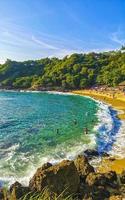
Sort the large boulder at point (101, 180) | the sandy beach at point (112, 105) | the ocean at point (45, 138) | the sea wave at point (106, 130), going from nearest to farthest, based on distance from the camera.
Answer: the large boulder at point (101, 180) < the sandy beach at point (112, 105) < the ocean at point (45, 138) < the sea wave at point (106, 130)

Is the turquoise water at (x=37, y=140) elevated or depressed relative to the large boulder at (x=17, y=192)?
depressed

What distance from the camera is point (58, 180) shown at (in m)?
25.6

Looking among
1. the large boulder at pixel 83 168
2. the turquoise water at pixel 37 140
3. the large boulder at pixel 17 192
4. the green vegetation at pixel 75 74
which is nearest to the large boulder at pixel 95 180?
the large boulder at pixel 83 168

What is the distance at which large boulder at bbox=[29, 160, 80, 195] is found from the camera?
25.3 metres

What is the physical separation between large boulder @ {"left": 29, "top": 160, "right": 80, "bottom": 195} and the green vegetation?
383ft

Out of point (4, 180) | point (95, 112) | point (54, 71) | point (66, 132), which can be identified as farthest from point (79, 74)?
point (4, 180)

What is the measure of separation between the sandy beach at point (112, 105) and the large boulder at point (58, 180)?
924 cm

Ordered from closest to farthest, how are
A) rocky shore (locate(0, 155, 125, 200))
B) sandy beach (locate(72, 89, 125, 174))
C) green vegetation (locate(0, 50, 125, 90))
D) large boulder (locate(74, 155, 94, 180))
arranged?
rocky shore (locate(0, 155, 125, 200)) < large boulder (locate(74, 155, 94, 180)) < sandy beach (locate(72, 89, 125, 174)) < green vegetation (locate(0, 50, 125, 90))

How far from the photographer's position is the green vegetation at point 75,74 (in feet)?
495

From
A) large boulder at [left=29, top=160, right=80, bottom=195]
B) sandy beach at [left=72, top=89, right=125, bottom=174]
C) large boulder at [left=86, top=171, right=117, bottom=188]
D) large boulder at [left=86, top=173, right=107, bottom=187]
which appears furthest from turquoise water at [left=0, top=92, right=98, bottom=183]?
large boulder at [left=86, top=171, right=117, bottom=188]

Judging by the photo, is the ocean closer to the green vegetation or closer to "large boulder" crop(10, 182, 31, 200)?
"large boulder" crop(10, 182, 31, 200)

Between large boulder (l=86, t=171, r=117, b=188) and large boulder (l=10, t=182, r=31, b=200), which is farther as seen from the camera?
large boulder (l=86, t=171, r=117, b=188)

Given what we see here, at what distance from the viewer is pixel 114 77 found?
143 meters

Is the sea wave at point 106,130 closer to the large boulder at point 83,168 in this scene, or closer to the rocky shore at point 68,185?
the large boulder at point 83,168
